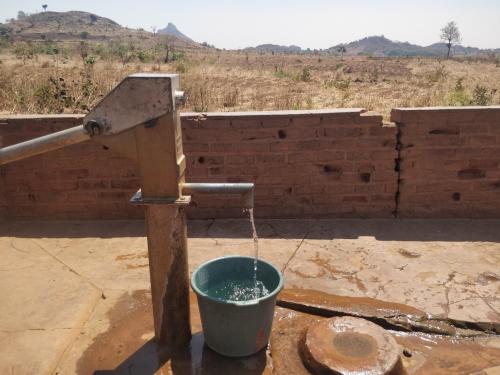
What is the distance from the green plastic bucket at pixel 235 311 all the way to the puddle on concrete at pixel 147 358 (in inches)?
2.4

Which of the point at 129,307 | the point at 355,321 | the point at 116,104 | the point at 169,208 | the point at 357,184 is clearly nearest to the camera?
the point at 116,104

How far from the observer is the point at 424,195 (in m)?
4.58

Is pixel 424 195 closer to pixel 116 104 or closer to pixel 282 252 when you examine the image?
pixel 282 252

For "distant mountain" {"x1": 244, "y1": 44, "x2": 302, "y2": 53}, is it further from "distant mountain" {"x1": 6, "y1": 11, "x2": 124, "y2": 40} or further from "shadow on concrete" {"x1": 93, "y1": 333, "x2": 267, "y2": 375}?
"shadow on concrete" {"x1": 93, "y1": 333, "x2": 267, "y2": 375}

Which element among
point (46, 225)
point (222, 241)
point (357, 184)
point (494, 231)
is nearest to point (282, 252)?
point (222, 241)

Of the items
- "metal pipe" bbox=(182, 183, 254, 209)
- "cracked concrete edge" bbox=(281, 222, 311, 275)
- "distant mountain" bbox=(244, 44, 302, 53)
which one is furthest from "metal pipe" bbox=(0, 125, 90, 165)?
"distant mountain" bbox=(244, 44, 302, 53)

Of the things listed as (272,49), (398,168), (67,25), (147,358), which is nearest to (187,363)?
(147,358)

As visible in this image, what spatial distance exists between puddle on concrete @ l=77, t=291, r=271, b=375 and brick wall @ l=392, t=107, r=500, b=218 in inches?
103

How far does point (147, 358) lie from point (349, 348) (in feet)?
3.83

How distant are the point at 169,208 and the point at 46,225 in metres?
2.72

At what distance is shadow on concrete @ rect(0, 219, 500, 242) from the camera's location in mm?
4309

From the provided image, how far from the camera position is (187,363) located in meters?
2.62

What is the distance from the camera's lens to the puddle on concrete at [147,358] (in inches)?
101

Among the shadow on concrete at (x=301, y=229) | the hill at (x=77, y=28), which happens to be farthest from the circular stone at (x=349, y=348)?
the hill at (x=77, y=28)
